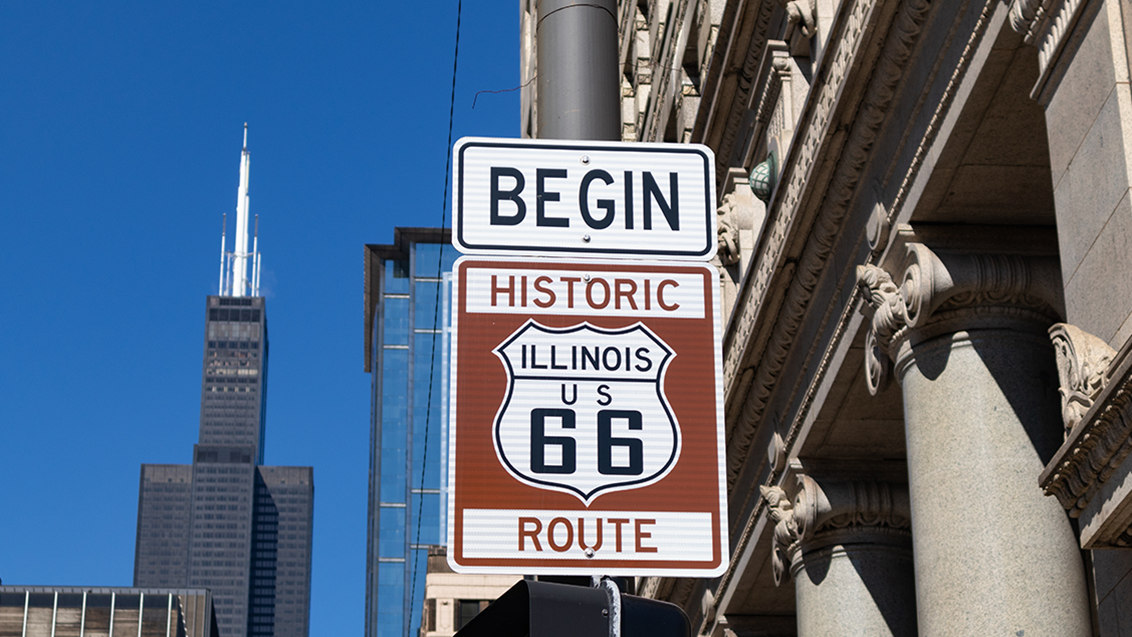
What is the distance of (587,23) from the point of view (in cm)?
724

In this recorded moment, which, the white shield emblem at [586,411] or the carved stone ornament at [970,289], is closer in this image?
the white shield emblem at [586,411]

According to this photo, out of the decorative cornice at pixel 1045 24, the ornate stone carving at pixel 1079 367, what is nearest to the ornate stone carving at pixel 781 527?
the decorative cornice at pixel 1045 24

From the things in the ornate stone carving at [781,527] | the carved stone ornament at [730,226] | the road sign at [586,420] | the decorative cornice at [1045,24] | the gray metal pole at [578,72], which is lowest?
the road sign at [586,420]

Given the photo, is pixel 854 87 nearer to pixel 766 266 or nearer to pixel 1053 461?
pixel 766 266

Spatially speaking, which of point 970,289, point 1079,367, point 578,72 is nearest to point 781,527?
point 970,289

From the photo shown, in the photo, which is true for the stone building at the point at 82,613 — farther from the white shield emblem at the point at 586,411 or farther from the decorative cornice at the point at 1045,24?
the white shield emblem at the point at 586,411

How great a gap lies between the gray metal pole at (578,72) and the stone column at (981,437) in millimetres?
6591

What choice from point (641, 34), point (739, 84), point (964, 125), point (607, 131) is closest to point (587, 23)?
point (607, 131)

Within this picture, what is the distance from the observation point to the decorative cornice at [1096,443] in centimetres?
911

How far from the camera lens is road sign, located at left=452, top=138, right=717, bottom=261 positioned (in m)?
6.57

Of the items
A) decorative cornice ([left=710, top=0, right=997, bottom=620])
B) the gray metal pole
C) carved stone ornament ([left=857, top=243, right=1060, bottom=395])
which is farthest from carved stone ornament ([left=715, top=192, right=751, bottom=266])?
the gray metal pole

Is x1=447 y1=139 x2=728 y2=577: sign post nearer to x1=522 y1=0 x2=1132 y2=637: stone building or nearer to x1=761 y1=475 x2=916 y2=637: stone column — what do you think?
x1=522 y1=0 x2=1132 y2=637: stone building

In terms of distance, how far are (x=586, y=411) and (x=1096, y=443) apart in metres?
4.45

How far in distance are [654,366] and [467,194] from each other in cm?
108
